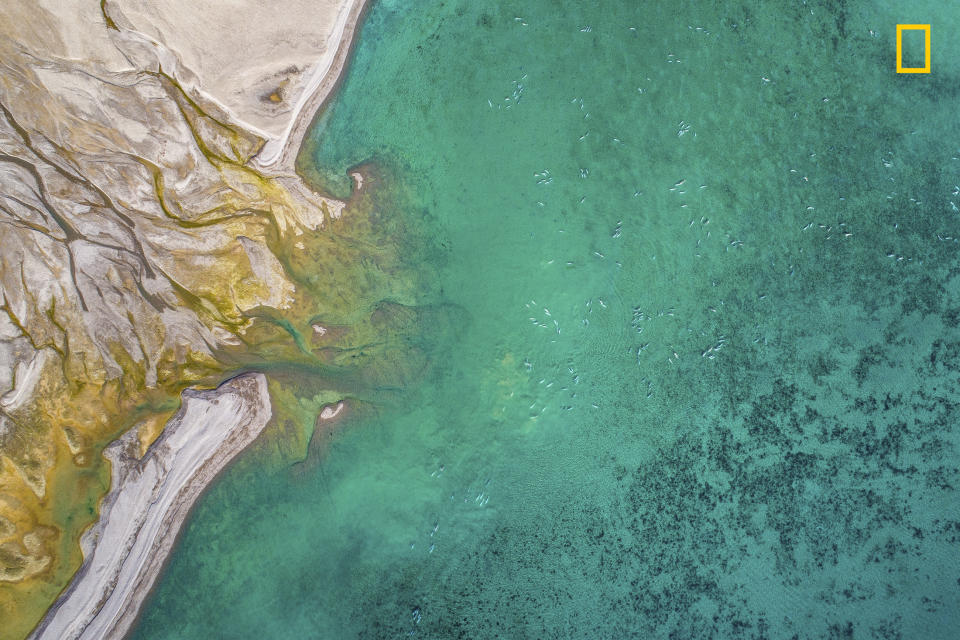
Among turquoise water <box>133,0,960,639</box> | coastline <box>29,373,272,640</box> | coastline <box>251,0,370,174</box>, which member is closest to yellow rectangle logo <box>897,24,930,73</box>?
turquoise water <box>133,0,960,639</box>

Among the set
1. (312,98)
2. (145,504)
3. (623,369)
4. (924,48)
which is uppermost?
(312,98)

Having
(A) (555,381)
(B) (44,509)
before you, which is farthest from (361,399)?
(B) (44,509)

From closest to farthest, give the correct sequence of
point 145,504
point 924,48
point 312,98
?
point 145,504, point 312,98, point 924,48

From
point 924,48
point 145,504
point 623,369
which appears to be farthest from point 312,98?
point 924,48

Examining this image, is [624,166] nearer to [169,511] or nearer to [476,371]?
[476,371]

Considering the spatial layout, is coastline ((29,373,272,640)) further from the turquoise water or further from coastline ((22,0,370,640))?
the turquoise water

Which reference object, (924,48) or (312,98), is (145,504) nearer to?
(312,98)

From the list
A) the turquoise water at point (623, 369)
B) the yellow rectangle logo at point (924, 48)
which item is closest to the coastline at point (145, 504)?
the turquoise water at point (623, 369)

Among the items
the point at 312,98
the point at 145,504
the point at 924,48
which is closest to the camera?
the point at 145,504
